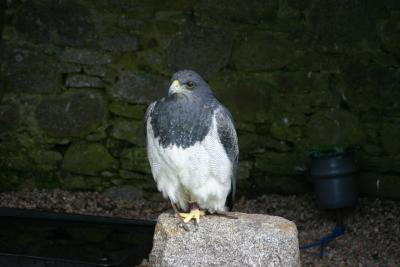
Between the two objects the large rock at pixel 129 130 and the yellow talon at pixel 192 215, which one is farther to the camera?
the large rock at pixel 129 130

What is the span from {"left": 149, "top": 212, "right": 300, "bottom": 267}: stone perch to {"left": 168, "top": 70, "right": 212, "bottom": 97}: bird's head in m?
0.65

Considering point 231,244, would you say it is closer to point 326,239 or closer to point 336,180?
point 326,239

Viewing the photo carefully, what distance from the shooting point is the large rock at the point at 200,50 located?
Answer: 5.92 metres

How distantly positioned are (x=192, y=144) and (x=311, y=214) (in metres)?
2.53

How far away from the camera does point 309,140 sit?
19.8 ft

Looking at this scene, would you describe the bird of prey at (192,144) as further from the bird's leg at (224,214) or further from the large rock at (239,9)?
the large rock at (239,9)

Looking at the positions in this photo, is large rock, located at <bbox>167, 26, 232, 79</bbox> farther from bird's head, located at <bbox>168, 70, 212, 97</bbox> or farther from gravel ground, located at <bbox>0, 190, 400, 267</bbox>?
bird's head, located at <bbox>168, 70, 212, 97</bbox>

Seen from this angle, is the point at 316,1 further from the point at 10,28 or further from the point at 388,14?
the point at 10,28

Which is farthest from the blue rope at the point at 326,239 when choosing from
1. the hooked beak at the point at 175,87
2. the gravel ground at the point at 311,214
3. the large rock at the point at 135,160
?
the hooked beak at the point at 175,87

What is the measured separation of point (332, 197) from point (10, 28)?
2.83 meters

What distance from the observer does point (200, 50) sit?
5.95 metres

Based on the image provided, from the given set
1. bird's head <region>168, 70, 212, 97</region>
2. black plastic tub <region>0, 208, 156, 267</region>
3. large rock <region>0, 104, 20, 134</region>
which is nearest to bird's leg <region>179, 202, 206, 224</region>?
bird's head <region>168, 70, 212, 97</region>

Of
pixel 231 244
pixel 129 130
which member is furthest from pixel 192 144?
pixel 129 130

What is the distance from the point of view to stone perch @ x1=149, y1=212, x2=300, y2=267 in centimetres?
353
